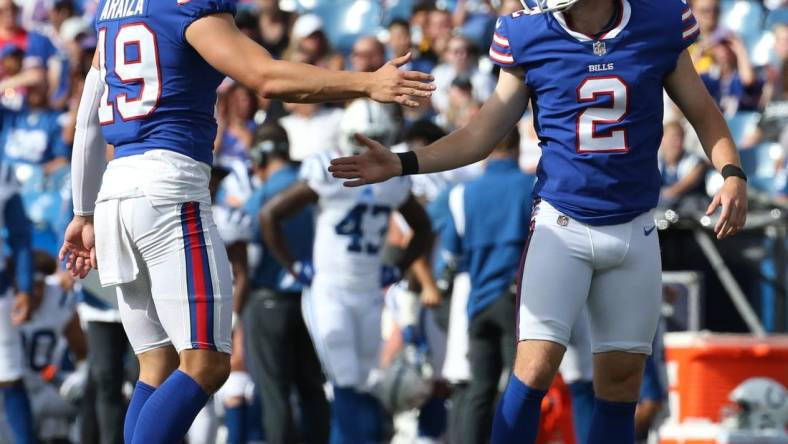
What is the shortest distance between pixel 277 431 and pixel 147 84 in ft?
11.0

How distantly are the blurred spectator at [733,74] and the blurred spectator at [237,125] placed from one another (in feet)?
10.9

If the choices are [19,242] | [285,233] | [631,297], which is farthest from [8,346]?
[631,297]

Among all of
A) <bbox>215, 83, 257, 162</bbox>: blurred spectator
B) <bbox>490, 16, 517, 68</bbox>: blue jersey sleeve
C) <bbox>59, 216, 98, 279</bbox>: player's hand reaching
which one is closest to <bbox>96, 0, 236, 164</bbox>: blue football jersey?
<bbox>59, 216, 98, 279</bbox>: player's hand reaching

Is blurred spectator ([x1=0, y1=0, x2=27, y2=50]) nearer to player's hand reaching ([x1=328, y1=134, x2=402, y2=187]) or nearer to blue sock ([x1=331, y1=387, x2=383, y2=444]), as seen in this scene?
blue sock ([x1=331, y1=387, x2=383, y2=444])

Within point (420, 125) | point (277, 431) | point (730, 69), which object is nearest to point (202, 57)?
point (277, 431)

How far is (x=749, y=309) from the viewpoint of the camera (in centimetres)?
964

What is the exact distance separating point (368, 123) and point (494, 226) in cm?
85

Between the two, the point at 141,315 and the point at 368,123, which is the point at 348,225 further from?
the point at 141,315

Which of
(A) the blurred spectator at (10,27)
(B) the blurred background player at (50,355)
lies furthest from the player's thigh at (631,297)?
(A) the blurred spectator at (10,27)

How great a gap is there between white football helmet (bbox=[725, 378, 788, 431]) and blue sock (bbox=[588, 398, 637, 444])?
2.59 meters

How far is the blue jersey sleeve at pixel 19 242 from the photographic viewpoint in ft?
26.1

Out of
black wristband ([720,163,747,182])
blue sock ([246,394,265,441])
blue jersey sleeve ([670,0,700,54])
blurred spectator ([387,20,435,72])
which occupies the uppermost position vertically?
blurred spectator ([387,20,435,72])

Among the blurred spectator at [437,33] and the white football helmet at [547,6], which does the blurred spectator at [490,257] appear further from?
the blurred spectator at [437,33]

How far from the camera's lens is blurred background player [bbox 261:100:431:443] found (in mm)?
7746
